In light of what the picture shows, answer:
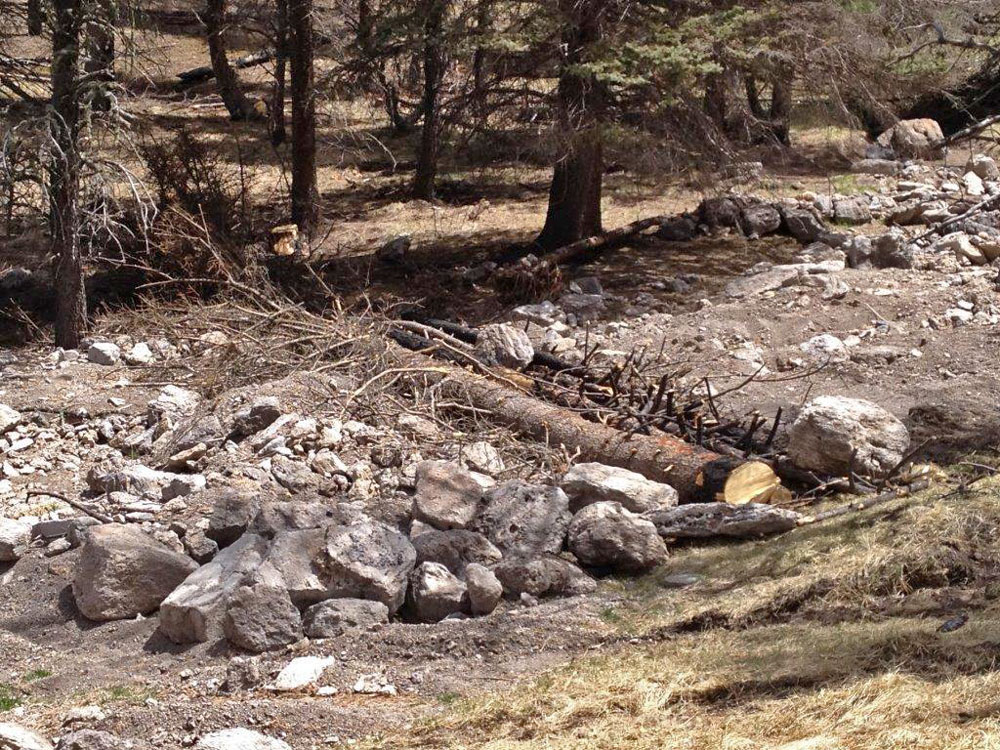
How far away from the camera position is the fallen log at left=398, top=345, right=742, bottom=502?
7699mm

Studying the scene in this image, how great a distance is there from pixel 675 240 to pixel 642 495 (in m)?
8.04

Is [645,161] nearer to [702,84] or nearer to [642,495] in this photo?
[702,84]

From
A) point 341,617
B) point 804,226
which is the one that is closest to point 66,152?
point 341,617

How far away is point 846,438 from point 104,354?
21.1ft

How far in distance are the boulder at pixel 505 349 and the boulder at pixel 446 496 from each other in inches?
105

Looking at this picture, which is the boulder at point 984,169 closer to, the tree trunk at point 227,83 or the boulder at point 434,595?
the tree trunk at point 227,83

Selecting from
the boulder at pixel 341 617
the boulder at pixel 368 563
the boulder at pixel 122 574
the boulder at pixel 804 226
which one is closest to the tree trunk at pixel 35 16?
the boulder at pixel 122 574

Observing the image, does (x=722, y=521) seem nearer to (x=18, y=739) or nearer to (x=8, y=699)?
(x=8, y=699)

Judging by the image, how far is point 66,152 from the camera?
11117mm

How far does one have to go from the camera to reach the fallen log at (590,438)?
7.70 meters

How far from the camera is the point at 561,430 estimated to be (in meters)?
8.47

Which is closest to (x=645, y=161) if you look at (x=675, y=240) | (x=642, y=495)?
(x=675, y=240)

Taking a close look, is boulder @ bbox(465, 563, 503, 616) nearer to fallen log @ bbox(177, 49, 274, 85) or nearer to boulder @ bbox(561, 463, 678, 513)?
boulder @ bbox(561, 463, 678, 513)

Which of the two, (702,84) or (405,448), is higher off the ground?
(702,84)
